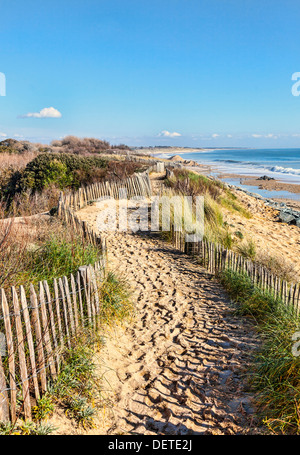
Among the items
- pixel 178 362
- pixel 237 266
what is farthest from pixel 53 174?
pixel 178 362

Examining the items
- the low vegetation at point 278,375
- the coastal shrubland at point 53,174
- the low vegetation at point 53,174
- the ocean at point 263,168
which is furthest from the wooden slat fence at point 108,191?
the ocean at point 263,168

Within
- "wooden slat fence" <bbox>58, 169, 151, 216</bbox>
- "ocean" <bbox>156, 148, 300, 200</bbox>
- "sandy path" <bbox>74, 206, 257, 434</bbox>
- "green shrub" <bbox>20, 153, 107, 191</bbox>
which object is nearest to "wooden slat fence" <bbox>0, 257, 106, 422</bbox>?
"sandy path" <bbox>74, 206, 257, 434</bbox>

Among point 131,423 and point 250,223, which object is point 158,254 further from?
point 250,223

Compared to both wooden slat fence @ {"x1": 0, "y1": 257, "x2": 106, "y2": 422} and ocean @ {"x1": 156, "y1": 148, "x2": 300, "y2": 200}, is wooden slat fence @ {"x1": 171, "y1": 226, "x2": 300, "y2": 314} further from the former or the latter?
ocean @ {"x1": 156, "y1": 148, "x2": 300, "y2": 200}

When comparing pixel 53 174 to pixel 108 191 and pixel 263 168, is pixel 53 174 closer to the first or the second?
pixel 108 191

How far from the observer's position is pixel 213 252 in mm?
6832

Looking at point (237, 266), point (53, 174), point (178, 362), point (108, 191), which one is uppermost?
point (53, 174)

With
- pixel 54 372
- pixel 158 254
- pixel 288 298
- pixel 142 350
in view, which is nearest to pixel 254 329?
pixel 288 298

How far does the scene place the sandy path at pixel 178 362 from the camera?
3.10 meters

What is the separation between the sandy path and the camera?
10.2ft

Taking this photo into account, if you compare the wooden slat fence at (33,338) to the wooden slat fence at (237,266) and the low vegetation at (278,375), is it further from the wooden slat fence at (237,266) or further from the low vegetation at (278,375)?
the wooden slat fence at (237,266)

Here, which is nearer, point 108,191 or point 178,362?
point 178,362

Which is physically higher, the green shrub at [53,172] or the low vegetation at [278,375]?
the green shrub at [53,172]

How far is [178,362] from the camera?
4.02 meters
